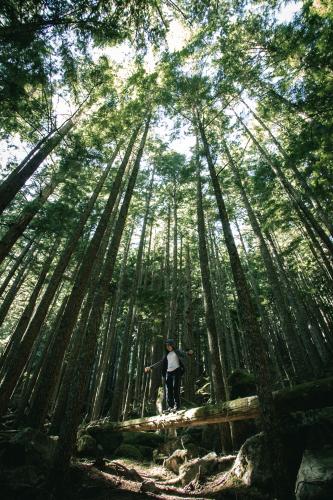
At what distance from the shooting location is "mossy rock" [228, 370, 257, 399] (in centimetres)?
957

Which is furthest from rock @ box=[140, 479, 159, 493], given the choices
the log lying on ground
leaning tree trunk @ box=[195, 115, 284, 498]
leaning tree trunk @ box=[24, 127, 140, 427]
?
leaning tree trunk @ box=[24, 127, 140, 427]

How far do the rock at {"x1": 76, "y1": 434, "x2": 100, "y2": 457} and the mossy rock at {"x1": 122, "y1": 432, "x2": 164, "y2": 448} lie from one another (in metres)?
2.72

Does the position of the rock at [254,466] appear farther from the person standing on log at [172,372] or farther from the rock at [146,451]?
the rock at [146,451]

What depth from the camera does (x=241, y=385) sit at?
9.76 metres

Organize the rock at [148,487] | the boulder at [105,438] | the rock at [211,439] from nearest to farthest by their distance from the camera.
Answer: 1. the rock at [148,487]
2. the rock at [211,439]
3. the boulder at [105,438]

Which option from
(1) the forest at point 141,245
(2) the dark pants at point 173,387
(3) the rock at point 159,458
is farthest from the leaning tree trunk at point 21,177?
(3) the rock at point 159,458

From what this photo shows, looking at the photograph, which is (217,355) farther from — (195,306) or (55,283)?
(195,306)

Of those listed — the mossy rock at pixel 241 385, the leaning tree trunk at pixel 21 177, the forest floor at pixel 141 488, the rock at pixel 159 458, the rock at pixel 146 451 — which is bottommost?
the forest floor at pixel 141 488

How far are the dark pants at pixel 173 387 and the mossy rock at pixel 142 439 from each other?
15.8ft

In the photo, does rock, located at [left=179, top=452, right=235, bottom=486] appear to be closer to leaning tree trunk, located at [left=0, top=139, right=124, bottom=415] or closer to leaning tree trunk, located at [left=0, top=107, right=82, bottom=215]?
leaning tree trunk, located at [left=0, top=139, right=124, bottom=415]

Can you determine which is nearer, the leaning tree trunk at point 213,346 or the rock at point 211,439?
the leaning tree trunk at point 213,346

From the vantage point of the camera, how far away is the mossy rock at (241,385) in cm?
957

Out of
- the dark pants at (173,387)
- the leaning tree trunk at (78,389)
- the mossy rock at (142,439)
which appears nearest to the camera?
the leaning tree trunk at (78,389)

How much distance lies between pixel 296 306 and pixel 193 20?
48.9ft
